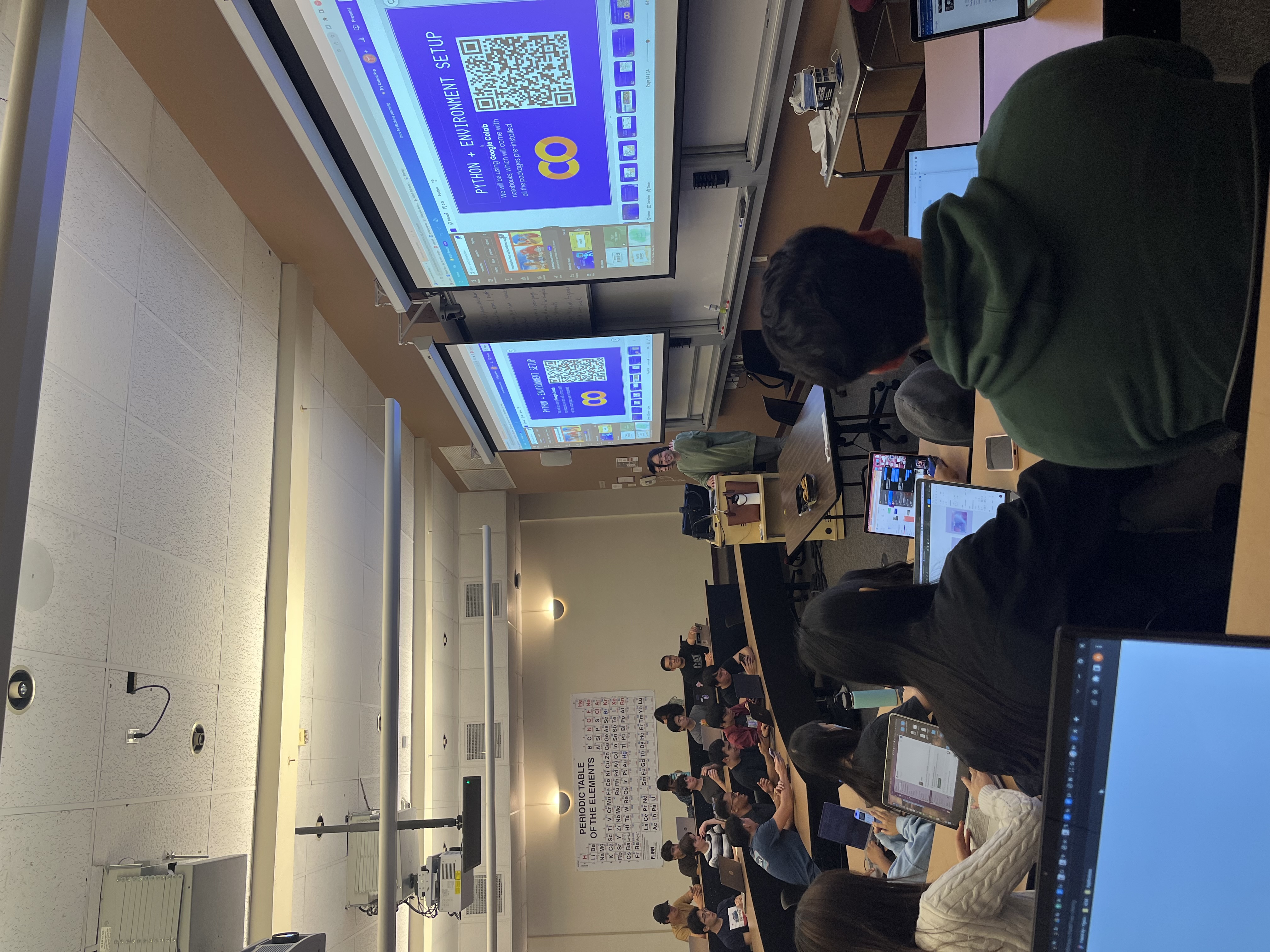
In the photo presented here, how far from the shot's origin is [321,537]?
14.3 ft

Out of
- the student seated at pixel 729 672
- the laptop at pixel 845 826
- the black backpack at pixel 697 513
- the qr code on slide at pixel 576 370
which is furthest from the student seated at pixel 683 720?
the laptop at pixel 845 826

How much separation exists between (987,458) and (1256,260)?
1.55 meters

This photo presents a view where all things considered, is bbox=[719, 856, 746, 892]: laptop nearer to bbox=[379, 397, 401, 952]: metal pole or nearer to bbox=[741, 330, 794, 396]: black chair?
bbox=[379, 397, 401, 952]: metal pole

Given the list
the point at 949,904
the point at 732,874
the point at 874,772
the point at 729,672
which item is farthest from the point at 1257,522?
the point at 729,672

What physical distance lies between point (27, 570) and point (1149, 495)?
8.92ft

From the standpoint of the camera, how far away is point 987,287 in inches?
36.7

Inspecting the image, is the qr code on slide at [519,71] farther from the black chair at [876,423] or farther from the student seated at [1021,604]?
the black chair at [876,423]

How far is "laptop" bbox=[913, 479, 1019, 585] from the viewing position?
6.81 ft

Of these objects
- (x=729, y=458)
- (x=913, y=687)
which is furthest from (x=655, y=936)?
(x=913, y=687)

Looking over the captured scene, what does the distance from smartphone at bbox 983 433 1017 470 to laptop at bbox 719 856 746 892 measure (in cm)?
344

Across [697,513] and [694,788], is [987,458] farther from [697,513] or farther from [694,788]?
[694,788]

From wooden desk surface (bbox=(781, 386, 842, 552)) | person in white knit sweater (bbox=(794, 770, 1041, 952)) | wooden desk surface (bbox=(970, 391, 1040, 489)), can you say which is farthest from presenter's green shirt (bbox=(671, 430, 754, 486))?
person in white knit sweater (bbox=(794, 770, 1041, 952))

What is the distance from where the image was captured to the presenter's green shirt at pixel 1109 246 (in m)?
0.85

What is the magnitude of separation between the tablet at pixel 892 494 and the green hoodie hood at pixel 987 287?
6.92 ft
